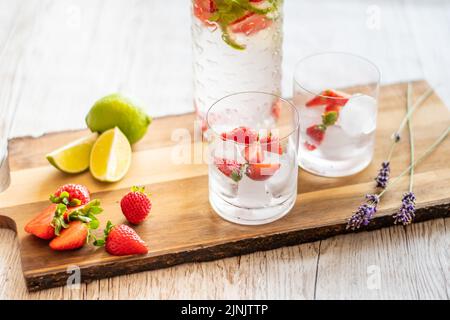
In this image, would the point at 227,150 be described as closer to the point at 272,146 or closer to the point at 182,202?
the point at 272,146

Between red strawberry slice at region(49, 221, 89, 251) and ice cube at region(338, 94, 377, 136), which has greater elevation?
ice cube at region(338, 94, 377, 136)

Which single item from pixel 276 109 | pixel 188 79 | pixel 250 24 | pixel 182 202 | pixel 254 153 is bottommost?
pixel 188 79

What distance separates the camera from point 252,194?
1.84 metres

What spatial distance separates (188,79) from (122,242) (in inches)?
40.7

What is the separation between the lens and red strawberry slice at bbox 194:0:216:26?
1958 millimetres

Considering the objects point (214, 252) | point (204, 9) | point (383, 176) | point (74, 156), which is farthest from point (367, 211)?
point (74, 156)

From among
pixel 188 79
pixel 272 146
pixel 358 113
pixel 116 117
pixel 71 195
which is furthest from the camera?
pixel 188 79

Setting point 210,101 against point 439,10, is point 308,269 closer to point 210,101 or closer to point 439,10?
point 210,101

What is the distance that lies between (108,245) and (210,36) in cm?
66

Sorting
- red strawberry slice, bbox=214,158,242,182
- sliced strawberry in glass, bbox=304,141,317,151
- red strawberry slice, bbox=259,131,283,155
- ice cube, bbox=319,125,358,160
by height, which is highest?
red strawberry slice, bbox=259,131,283,155

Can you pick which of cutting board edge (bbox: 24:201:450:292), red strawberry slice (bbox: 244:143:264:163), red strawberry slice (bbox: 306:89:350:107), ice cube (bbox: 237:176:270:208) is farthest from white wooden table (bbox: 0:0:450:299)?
red strawberry slice (bbox: 306:89:350:107)

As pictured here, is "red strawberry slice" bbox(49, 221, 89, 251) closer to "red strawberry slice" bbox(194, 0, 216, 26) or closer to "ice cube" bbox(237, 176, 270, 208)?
"ice cube" bbox(237, 176, 270, 208)
